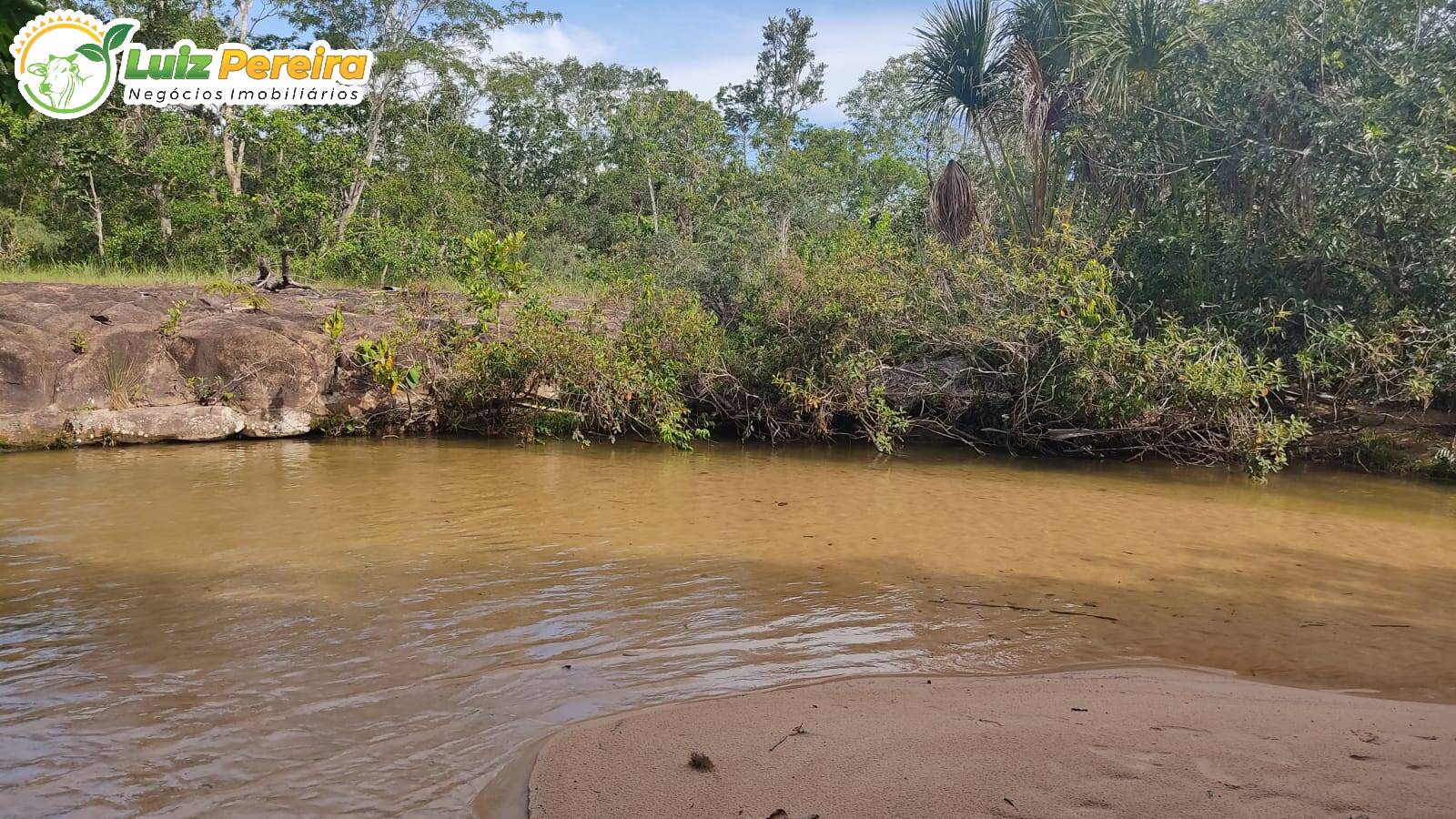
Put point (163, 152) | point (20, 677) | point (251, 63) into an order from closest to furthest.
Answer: point (20, 677) < point (163, 152) < point (251, 63)

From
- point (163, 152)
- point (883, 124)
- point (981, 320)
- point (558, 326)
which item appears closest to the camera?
point (981, 320)

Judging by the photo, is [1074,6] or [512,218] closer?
[1074,6]

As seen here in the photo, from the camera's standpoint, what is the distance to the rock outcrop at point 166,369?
35.4 ft

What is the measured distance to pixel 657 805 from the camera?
2.55 meters

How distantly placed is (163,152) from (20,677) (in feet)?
54.6

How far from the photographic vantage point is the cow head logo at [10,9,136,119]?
1409 cm

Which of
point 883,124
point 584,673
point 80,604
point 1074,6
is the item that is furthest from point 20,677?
point 883,124

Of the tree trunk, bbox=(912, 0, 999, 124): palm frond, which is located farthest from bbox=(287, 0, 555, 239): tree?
bbox=(912, 0, 999, 124): palm frond

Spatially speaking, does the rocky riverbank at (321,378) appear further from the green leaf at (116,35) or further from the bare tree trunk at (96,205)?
the green leaf at (116,35)

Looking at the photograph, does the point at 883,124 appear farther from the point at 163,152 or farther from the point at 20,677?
the point at 20,677

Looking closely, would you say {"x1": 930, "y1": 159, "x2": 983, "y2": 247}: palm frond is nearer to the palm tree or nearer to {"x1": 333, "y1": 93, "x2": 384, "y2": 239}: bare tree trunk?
the palm tree

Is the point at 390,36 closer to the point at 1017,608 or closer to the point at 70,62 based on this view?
the point at 70,62

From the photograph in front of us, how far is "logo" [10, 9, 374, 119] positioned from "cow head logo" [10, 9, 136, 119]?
0.06 ft

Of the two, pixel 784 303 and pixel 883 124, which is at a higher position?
pixel 883 124
